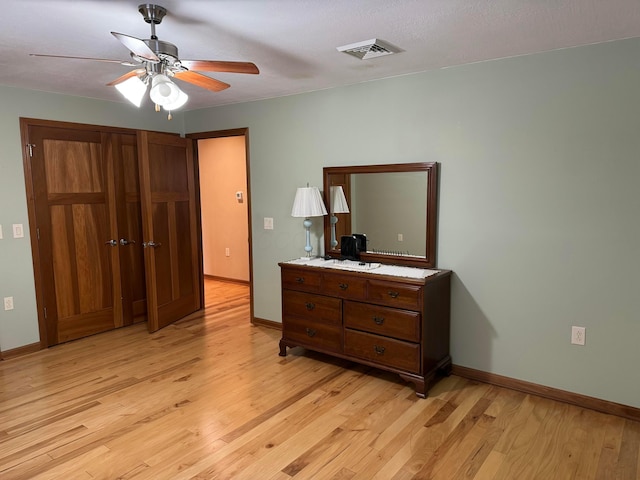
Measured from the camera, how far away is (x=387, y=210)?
3.51m

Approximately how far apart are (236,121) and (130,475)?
10.7 feet

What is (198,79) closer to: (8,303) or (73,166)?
(73,166)

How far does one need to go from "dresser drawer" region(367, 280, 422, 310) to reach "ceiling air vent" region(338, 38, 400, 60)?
4.89 feet

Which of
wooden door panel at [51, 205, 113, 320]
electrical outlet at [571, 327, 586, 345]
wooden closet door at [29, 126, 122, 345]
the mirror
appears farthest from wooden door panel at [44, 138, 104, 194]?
electrical outlet at [571, 327, 586, 345]

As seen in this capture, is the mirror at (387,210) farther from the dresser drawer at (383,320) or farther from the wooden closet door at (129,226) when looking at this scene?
the wooden closet door at (129,226)

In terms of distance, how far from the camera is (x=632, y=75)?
2.54m

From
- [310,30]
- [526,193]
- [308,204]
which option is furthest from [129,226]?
[526,193]

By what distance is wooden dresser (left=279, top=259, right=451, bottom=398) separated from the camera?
2988 mm

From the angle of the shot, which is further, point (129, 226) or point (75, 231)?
point (129, 226)

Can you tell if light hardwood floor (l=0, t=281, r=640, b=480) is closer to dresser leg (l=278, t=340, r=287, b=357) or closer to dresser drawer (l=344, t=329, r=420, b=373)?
dresser leg (l=278, t=340, r=287, b=357)

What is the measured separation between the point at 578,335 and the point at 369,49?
7.28 ft

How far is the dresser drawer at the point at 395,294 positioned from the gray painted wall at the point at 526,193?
50cm

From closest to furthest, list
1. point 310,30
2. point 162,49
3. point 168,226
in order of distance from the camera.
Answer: point 162,49 → point 310,30 → point 168,226

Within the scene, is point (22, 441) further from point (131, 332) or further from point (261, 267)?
point (261, 267)
